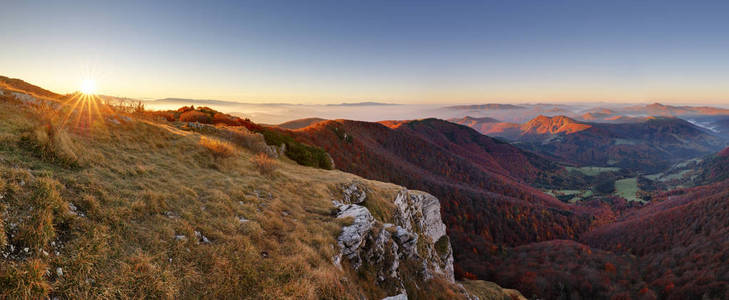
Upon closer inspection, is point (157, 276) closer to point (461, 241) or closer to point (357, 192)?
point (357, 192)

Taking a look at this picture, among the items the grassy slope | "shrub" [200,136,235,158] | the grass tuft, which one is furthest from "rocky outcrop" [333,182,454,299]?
the grass tuft

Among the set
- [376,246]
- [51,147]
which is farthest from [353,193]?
[51,147]

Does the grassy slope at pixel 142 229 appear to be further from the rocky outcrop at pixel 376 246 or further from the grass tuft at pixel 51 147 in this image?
the rocky outcrop at pixel 376 246

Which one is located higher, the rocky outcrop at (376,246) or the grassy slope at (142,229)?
the grassy slope at (142,229)

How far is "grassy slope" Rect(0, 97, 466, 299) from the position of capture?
583 centimetres

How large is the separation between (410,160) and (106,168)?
165 meters

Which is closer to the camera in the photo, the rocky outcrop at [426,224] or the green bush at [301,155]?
the rocky outcrop at [426,224]

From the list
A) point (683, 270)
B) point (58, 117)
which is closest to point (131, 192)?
point (58, 117)

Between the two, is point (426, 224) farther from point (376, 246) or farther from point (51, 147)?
point (51, 147)

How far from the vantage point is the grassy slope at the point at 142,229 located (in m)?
5.83

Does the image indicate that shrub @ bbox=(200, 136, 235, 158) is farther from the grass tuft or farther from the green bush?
the green bush

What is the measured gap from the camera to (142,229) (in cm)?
792

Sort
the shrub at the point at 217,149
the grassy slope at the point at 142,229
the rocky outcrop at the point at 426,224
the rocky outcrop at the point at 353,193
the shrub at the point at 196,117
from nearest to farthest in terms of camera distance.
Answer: the grassy slope at the point at 142,229
the shrub at the point at 217,149
the rocky outcrop at the point at 353,193
the rocky outcrop at the point at 426,224
the shrub at the point at 196,117

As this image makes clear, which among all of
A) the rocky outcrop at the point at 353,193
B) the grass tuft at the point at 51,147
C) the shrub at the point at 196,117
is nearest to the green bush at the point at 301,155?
the shrub at the point at 196,117
